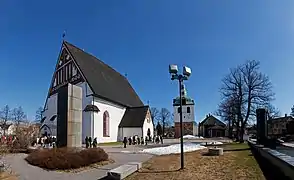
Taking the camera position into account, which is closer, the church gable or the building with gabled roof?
the church gable

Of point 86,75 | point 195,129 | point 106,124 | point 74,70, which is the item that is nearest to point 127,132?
point 106,124

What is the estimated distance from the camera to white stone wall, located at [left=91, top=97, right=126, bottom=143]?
49.3 m

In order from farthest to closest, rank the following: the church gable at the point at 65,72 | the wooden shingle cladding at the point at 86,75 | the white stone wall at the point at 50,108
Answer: the white stone wall at the point at 50,108 < the church gable at the point at 65,72 < the wooden shingle cladding at the point at 86,75

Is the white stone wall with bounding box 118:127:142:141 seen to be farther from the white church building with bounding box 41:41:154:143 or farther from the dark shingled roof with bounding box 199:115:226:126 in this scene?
the dark shingled roof with bounding box 199:115:226:126

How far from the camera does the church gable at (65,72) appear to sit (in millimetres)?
52056

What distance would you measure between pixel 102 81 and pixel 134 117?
32.0ft

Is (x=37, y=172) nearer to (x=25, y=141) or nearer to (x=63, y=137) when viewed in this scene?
(x=63, y=137)

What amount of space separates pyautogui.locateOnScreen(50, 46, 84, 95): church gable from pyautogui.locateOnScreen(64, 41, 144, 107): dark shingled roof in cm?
129

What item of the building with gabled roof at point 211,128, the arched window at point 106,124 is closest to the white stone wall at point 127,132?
the arched window at point 106,124

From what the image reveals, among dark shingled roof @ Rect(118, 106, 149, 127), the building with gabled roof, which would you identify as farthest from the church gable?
the building with gabled roof

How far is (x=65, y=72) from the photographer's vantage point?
179ft

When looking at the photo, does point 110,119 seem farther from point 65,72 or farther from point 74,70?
point 65,72

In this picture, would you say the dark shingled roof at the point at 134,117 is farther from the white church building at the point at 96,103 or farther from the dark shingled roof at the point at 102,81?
the dark shingled roof at the point at 102,81

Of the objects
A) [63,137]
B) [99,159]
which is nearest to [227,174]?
[99,159]
